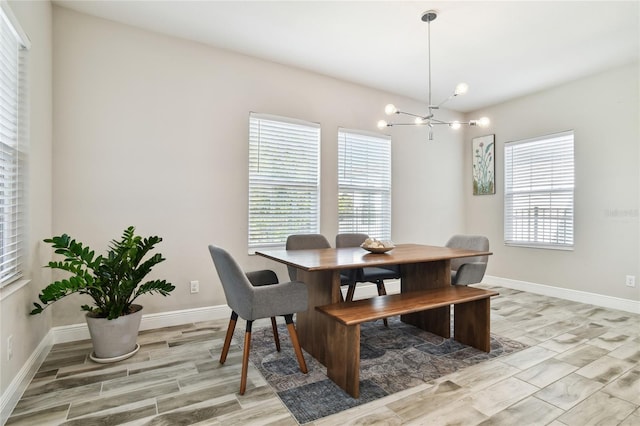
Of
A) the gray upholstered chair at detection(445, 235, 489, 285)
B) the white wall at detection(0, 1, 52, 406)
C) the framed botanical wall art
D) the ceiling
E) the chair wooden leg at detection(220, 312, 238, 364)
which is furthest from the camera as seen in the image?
the framed botanical wall art

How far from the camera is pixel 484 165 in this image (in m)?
5.27

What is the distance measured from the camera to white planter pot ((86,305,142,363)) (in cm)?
239

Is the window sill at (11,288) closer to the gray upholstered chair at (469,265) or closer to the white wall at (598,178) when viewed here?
the gray upholstered chair at (469,265)

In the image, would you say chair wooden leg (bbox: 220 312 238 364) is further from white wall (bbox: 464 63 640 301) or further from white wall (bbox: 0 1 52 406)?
white wall (bbox: 464 63 640 301)

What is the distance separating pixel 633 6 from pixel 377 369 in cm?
363

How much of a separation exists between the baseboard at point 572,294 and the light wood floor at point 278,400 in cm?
123

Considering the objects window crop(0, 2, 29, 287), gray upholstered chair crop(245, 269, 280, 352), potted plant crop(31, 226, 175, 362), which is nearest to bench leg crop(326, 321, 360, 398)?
gray upholstered chair crop(245, 269, 280, 352)

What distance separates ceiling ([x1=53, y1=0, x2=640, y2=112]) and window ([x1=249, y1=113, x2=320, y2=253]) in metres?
0.78

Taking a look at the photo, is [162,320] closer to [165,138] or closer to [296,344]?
[296,344]

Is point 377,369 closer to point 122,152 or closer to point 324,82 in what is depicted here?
point 122,152

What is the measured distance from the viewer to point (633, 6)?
106 inches

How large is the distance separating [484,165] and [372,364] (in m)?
4.13

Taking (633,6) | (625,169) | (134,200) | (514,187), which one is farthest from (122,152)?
(625,169)

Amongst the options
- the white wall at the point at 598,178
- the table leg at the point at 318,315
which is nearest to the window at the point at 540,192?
the white wall at the point at 598,178
